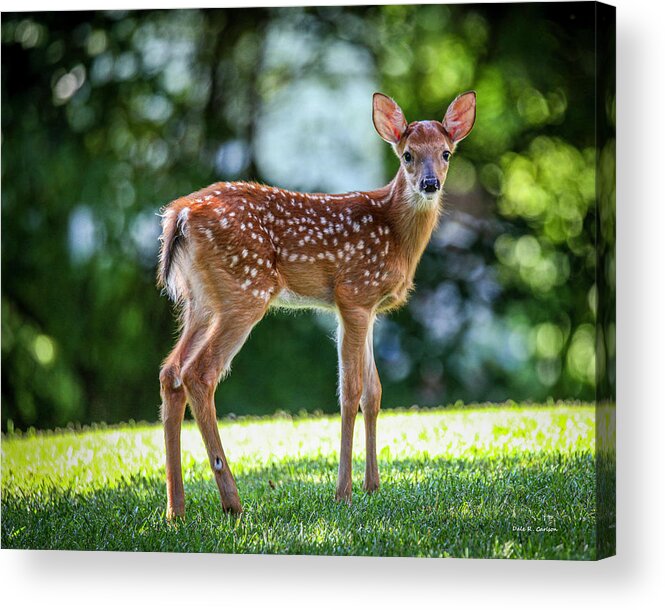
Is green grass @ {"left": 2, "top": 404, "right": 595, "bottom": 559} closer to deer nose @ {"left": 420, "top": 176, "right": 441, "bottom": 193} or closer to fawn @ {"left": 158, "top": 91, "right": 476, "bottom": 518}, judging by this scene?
fawn @ {"left": 158, "top": 91, "right": 476, "bottom": 518}

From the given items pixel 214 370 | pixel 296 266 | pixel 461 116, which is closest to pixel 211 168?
pixel 296 266

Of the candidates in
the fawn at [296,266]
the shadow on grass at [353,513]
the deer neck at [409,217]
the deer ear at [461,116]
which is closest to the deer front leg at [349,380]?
the fawn at [296,266]

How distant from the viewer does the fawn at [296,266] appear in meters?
7.47

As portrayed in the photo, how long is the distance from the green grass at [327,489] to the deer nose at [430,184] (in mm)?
1279

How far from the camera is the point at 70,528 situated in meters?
7.79

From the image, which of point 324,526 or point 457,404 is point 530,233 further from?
point 324,526

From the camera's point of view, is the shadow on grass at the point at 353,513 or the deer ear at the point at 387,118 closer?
the shadow on grass at the point at 353,513

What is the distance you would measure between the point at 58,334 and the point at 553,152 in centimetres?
292

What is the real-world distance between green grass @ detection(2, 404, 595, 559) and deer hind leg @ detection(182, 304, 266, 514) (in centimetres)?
35

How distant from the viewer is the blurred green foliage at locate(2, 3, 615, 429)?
25.4 feet

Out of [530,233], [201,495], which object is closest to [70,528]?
[201,495]

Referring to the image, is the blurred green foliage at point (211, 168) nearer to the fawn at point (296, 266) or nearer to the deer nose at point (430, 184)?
the fawn at point (296, 266)

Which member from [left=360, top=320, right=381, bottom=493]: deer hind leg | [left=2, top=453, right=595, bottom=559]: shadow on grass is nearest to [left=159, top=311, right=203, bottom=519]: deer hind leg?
[left=2, top=453, right=595, bottom=559]: shadow on grass

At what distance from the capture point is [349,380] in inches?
300
